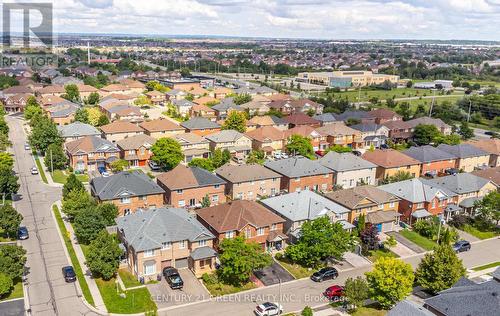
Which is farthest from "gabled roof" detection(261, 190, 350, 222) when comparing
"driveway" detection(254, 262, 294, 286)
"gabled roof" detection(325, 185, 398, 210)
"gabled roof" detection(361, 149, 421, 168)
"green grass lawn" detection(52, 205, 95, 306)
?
"green grass lawn" detection(52, 205, 95, 306)

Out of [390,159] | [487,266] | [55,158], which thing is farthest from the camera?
[390,159]

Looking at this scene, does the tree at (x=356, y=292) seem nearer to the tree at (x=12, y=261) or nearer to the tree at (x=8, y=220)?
the tree at (x=12, y=261)

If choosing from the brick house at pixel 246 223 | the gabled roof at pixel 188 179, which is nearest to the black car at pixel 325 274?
the brick house at pixel 246 223

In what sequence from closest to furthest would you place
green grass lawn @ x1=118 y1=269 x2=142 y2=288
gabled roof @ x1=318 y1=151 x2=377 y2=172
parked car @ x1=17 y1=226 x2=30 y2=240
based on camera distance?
1. green grass lawn @ x1=118 y1=269 x2=142 y2=288
2. parked car @ x1=17 y1=226 x2=30 y2=240
3. gabled roof @ x1=318 y1=151 x2=377 y2=172

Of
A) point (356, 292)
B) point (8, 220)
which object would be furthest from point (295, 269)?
point (8, 220)

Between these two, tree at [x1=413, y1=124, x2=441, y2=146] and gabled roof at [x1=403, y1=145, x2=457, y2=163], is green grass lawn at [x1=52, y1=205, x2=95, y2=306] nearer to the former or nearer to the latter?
gabled roof at [x1=403, y1=145, x2=457, y2=163]

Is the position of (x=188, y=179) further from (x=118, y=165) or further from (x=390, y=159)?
(x=390, y=159)
